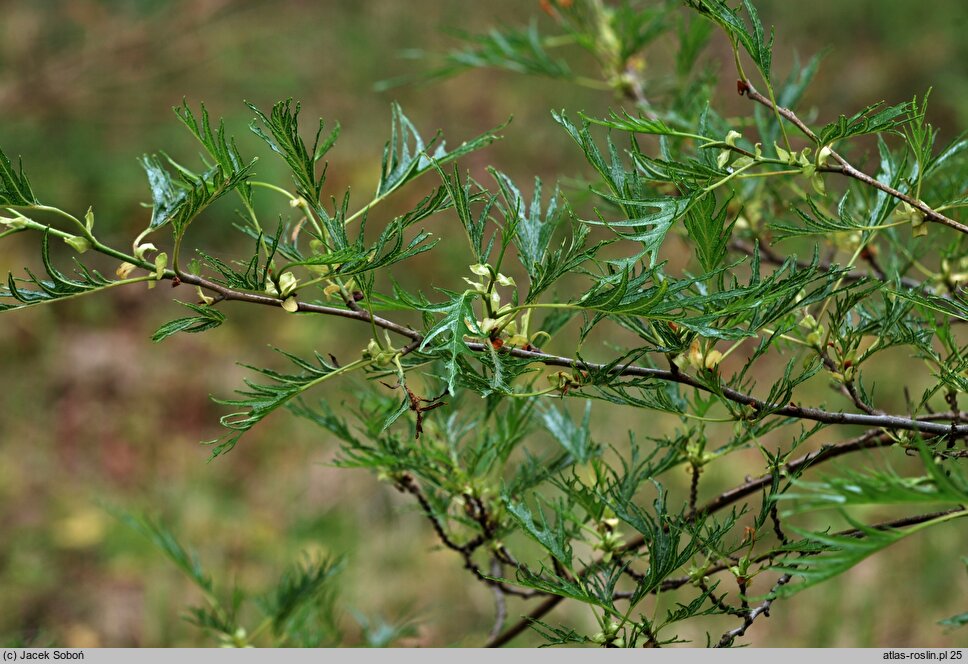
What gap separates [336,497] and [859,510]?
102cm

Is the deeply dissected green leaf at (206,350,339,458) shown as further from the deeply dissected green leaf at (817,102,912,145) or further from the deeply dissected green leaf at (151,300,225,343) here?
the deeply dissected green leaf at (817,102,912,145)

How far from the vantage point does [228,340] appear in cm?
216

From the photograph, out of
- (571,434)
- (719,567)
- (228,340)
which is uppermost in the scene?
(228,340)

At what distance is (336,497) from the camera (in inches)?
73.3

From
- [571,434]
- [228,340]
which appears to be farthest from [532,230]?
[228,340]

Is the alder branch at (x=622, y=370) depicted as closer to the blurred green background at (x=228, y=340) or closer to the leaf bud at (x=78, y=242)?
the leaf bud at (x=78, y=242)

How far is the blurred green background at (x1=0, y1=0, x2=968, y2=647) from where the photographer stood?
64.2 inches

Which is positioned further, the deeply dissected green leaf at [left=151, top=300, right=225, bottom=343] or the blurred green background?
the blurred green background

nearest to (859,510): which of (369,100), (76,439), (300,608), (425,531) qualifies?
(425,531)

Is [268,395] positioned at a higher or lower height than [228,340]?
lower

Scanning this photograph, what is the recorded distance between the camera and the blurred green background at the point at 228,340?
5.35ft

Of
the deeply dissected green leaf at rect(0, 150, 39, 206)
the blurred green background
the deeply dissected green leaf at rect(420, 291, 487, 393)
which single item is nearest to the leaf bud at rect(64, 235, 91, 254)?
the deeply dissected green leaf at rect(0, 150, 39, 206)

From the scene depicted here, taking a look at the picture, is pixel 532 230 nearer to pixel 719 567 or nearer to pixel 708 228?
pixel 708 228

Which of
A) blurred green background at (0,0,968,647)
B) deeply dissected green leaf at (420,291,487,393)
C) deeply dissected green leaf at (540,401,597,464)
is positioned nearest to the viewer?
deeply dissected green leaf at (420,291,487,393)
